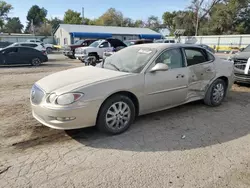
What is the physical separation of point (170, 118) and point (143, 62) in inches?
54.1

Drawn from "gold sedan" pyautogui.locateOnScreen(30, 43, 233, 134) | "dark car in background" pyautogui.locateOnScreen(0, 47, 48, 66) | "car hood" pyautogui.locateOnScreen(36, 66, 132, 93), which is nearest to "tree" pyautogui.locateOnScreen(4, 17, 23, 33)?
"dark car in background" pyautogui.locateOnScreen(0, 47, 48, 66)

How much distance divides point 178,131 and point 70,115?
2.00 m

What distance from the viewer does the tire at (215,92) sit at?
17.5ft

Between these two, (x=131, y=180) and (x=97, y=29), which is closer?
(x=131, y=180)

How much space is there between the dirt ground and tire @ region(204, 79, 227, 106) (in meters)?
0.56

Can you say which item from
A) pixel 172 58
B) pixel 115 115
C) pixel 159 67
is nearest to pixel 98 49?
pixel 172 58

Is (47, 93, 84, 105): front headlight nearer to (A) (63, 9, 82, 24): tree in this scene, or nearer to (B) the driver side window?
(B) the driver side window

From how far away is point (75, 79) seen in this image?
384 centimetres

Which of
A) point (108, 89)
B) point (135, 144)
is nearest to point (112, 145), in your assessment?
point (135, 144)

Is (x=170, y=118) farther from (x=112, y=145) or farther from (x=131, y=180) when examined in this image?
(x=131, y=180)

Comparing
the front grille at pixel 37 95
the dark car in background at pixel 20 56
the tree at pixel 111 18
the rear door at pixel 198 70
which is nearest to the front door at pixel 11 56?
the dark car in background at pixel 20 56

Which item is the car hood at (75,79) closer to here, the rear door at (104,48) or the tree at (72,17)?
the rear door at (104,48)

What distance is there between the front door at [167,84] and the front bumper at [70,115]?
3.50 feet

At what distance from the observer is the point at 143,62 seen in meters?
4.26
